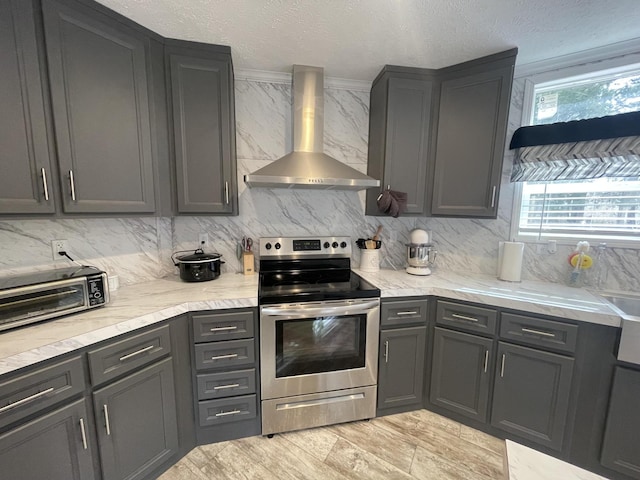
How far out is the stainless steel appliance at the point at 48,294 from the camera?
3.75 feet

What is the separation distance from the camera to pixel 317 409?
71.6 inches

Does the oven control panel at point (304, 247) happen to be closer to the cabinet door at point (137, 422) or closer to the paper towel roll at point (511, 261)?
the cabinet door at point (137, 422)

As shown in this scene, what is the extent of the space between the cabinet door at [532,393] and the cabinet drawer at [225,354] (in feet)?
5.24

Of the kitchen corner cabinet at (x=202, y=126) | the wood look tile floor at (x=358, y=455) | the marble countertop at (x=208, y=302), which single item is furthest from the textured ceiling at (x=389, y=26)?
the wood look tile floor at (x=358, y=455)

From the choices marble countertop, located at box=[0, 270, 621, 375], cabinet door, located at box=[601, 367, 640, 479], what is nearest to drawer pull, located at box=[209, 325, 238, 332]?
marble countertop, located at box=[0, 270, 621, 375]

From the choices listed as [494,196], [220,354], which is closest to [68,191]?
[220,354]

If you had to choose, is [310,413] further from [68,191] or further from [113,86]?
[113,86]

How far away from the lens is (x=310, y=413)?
5.94 feet

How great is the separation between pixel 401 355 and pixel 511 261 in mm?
1085

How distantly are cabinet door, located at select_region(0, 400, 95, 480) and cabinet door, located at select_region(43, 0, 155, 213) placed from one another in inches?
37.5

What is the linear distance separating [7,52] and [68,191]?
0.59 m

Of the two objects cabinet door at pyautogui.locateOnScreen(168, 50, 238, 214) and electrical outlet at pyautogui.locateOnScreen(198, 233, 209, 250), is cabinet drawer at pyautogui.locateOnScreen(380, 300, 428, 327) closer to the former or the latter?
cabinet door at pyautogui.locateOnScreen(168, 50, 238, 214)

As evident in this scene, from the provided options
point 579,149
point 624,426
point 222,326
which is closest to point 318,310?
point 222,326

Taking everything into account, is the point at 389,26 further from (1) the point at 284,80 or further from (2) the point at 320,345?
(2) the point at 320,345
